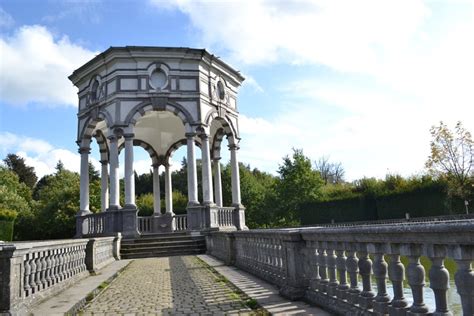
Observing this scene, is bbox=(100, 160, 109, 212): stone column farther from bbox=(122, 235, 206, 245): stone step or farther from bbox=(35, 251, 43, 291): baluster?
bbox=(35, 251, 43, 291): baluster

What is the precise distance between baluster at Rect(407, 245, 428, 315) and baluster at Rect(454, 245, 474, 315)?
1.54ft

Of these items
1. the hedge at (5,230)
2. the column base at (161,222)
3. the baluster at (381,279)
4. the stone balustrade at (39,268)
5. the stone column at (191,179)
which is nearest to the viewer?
the baluster at (381,279)

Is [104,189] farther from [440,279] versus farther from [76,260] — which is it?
[440,279]

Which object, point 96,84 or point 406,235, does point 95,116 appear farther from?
point 406,235

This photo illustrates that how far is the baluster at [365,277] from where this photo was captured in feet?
13.4

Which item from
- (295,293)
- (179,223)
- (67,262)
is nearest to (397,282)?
(295,293)

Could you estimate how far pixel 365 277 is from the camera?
163 inches

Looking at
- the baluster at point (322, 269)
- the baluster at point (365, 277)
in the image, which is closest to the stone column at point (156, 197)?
the baluster at point (322, 269)

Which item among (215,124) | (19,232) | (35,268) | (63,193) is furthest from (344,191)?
(35,268)

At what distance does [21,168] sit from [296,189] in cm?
4483

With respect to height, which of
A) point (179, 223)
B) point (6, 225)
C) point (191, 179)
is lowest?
point (179, 223)

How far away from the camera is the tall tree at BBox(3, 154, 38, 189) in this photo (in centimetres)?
6031

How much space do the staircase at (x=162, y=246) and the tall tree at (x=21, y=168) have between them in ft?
167

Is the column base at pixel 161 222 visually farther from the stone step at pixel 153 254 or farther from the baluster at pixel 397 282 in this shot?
the baluster at pixel 397 282
